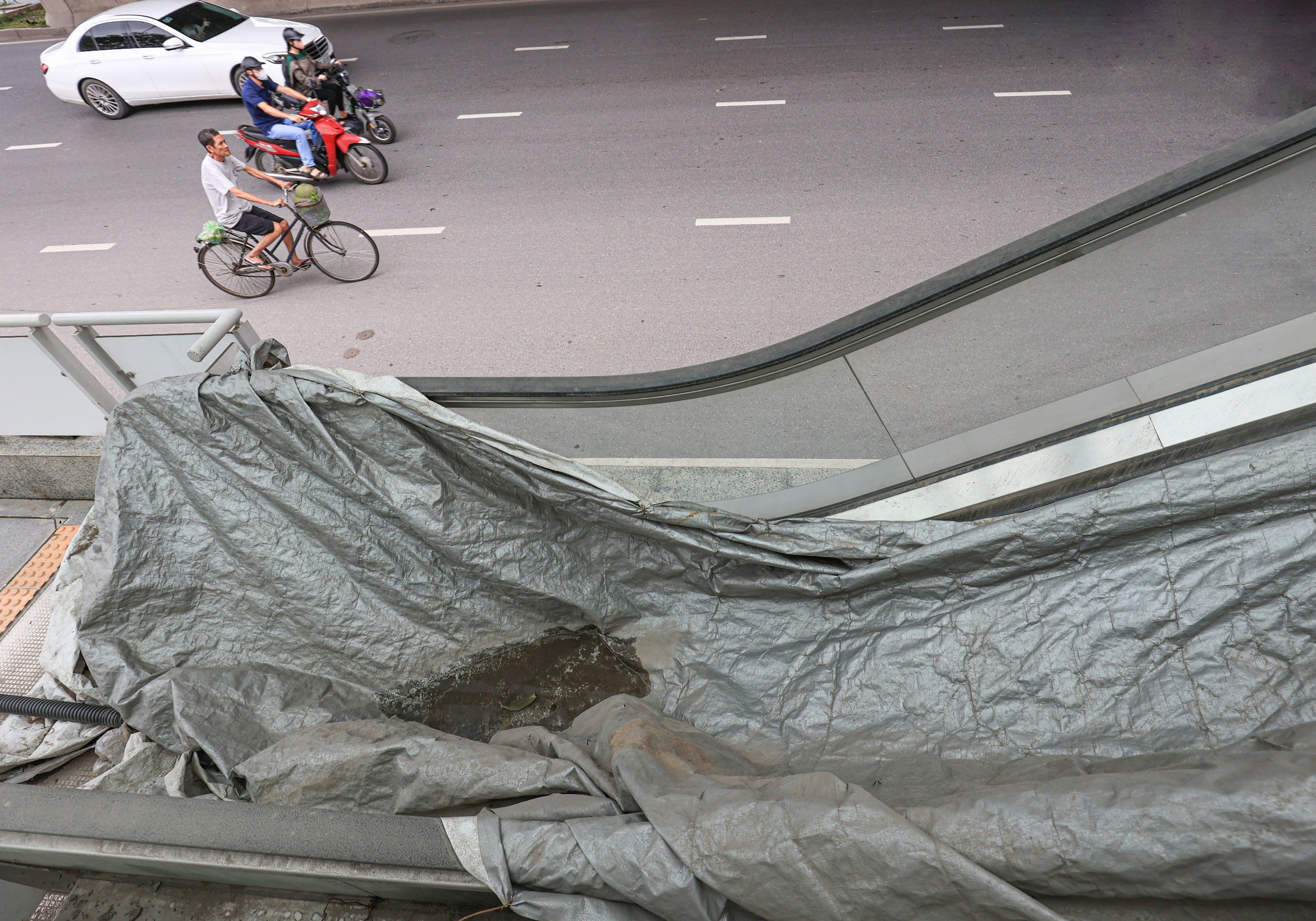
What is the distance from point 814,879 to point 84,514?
4.11 metres

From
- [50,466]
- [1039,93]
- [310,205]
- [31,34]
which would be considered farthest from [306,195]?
[31,34]

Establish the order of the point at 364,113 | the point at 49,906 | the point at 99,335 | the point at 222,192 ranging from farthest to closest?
the point at 364,113 → the point at 222,192 → the point at 99,335 → the point at 49,906

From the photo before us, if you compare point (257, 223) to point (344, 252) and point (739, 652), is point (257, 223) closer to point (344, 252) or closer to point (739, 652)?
point (344, 252)

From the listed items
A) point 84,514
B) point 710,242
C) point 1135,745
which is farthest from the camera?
point 710,242

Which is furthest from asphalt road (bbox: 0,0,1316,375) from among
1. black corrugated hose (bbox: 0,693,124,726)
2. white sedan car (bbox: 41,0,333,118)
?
black corrugated hose (bbox: 0,693,124,726)

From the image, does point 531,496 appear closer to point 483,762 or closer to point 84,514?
point 483,762

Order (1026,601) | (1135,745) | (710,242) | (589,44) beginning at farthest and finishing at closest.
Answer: (589,44) < (710,242) < (1026,601) < (1135,745)

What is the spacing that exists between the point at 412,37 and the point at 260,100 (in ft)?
14.0

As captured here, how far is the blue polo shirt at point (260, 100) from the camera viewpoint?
737cm

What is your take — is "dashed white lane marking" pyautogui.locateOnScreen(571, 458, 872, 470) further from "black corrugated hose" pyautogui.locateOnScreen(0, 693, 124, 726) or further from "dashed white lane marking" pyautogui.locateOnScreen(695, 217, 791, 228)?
"dashed white lane marking" pyautogui.locateOnScreen(695, 217, 791, 228)

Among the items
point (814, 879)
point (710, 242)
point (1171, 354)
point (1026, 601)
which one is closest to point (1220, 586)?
point (1026, 601)

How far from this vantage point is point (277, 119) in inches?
298

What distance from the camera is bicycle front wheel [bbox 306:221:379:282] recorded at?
6.35 m

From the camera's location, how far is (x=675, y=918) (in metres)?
1.87
